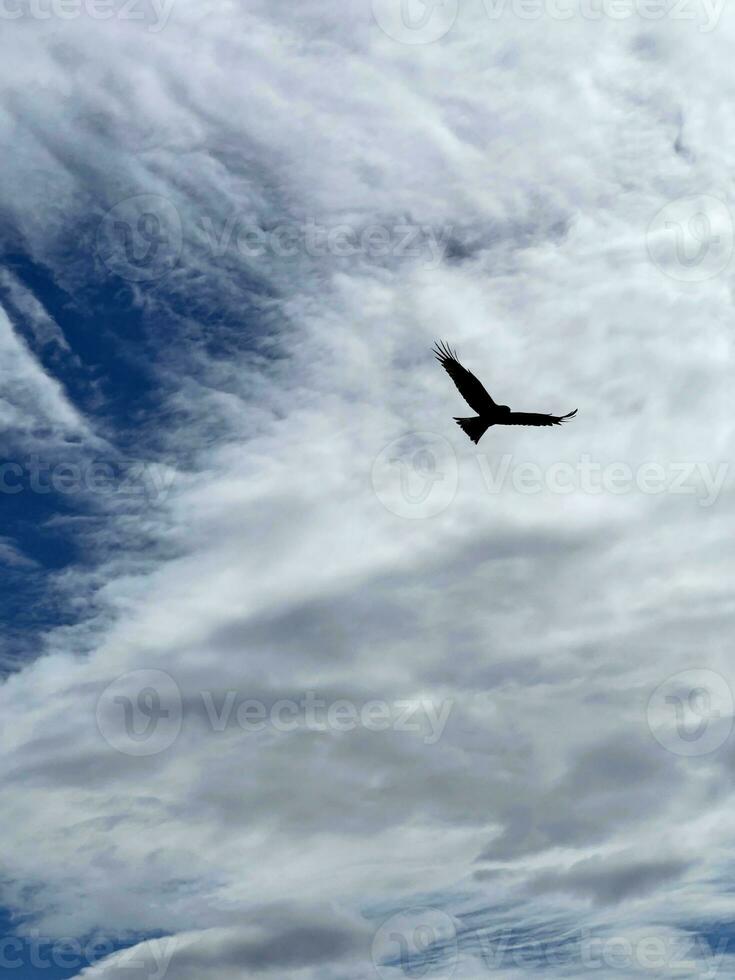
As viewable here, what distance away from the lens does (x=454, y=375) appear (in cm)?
5094

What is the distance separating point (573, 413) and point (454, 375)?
5.37m

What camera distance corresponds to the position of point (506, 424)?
51.7 m

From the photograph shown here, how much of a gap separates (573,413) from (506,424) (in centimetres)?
308

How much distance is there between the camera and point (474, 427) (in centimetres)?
5153

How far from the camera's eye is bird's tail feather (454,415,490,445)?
51.4 m

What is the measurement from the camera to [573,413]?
1981 inches

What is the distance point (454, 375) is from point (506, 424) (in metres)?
3.24

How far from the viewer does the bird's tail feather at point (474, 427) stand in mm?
51375
